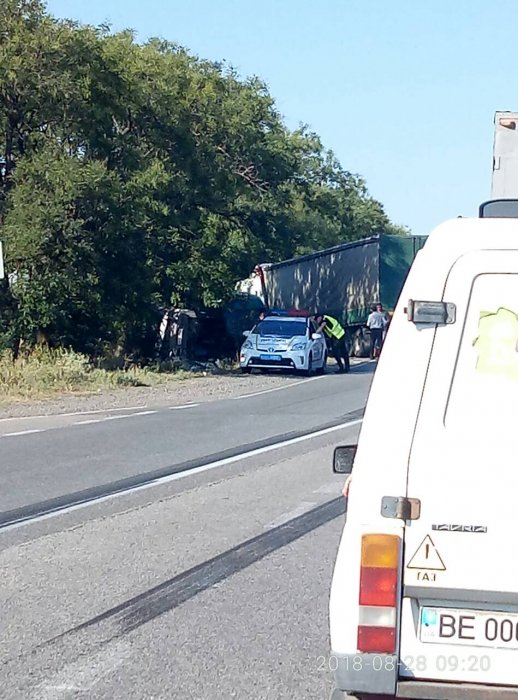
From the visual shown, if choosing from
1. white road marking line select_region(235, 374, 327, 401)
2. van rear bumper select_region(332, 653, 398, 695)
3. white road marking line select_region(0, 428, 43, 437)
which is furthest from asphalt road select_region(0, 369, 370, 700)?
white road marking line select_region(235, 374, 327, 401)

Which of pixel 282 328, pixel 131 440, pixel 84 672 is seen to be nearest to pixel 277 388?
pixel 282 328

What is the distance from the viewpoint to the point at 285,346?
103 feet

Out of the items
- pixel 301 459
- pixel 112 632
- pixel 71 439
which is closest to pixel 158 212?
pixel 71 439

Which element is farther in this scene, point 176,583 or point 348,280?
point 348,280

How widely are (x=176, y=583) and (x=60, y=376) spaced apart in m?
19.2

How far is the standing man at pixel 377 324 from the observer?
120 ft

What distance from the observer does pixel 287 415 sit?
66.0ft

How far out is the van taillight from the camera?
12.0ft

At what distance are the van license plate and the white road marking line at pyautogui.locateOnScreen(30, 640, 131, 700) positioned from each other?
2.45 meters

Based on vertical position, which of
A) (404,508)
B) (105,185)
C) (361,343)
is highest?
(105,185)

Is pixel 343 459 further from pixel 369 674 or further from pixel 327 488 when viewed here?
pixel 327 488

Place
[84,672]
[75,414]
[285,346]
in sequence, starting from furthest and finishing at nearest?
[285,346] → [75,414] → [84,672]

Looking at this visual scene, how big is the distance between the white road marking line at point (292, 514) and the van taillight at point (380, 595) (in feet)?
19.9

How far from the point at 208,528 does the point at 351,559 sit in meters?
6.06
